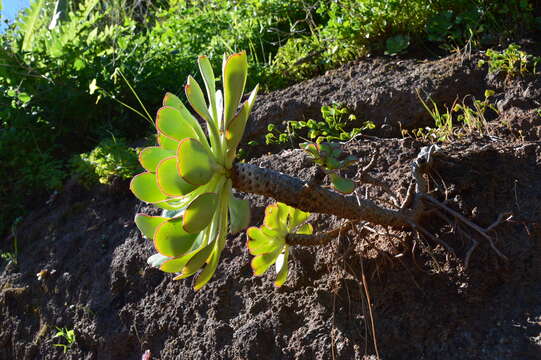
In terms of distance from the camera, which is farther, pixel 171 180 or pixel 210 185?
pixel 210 185

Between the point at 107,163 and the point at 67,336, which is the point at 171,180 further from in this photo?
the point at 107,163

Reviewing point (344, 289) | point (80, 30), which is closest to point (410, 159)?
point (344, 289)

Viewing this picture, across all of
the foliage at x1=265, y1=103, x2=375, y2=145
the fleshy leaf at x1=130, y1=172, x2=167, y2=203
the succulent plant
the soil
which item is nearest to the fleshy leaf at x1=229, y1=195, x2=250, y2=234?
the succulent plant

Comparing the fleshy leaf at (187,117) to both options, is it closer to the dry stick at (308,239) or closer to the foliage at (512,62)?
the dry stick at (308,239)

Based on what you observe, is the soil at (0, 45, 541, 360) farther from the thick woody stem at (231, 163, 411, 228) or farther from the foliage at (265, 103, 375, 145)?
the thick woody stem at (231, 163, 411, 228)

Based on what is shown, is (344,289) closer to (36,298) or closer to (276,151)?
(276,151)

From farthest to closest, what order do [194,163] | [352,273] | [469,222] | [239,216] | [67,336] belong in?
[67,336] → [352,273] → [469,222] → [239,216] → [194,163]

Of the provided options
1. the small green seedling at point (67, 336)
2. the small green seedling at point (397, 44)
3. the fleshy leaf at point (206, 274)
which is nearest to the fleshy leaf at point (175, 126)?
the fleshy leaf at point (206, 274)

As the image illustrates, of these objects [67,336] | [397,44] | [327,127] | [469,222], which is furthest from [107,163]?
[469,222]
